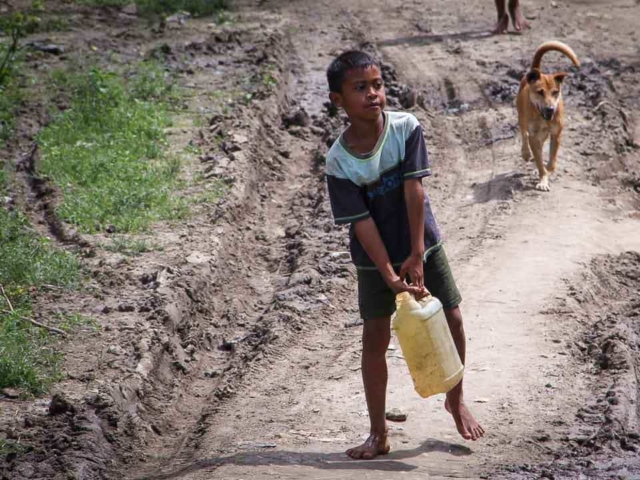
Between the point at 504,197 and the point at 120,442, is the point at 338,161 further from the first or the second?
the point at 504,197

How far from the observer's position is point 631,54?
14.2 metres

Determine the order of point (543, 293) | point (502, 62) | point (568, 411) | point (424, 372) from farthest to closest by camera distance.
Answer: point (502, 62) → point (543, 293) → point (568, 411) → point (424, 372)

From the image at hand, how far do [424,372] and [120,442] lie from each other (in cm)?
193

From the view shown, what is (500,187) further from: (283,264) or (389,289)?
(389,289)

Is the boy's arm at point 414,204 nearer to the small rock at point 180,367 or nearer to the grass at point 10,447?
the grass at point 10,447

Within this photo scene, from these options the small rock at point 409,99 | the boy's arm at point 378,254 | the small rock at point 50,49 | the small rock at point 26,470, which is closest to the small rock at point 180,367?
the small rock at point 26,470

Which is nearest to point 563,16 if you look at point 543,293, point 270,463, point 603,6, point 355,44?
point 603,6

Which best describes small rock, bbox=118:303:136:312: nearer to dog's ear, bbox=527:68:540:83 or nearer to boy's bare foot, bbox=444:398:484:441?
boy's bare foot, bbox=444:398:484:441

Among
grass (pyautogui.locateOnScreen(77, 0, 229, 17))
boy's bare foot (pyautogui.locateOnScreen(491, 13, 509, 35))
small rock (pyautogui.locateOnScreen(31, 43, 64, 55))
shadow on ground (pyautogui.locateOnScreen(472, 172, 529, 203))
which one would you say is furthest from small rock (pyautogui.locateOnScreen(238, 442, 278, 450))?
grass (pyautogui.locateOnScreen(77, 0, 229, 17))

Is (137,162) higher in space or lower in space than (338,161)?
lower

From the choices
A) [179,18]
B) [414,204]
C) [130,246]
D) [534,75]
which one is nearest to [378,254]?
[414,204]

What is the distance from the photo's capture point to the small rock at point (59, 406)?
5.76 meters

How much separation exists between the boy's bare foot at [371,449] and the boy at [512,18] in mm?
11023

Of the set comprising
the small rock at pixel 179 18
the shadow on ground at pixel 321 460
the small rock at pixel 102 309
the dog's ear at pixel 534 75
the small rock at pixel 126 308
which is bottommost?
the shadow on ground at pixel 321 460
